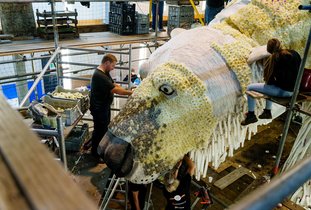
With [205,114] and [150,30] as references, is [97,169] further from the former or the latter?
[150,30]

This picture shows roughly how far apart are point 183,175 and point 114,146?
4.89 ft

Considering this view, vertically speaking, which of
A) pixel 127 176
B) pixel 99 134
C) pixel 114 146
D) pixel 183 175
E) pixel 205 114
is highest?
pixel 205 114

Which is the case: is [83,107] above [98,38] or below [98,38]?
below

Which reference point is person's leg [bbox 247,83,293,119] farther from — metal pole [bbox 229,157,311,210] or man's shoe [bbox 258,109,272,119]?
metal pole [bbox 229,157,311,210]

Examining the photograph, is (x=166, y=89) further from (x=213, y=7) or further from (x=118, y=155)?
(x=213, y=7)

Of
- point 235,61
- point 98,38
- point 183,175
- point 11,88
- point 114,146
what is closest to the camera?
point 114,146

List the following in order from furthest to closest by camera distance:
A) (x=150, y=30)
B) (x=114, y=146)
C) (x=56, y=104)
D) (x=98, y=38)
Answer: (x=150, y=30) < (x=98, y=38) < (x=56, y=104) < (x=114, y=146)

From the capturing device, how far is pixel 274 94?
3.89m

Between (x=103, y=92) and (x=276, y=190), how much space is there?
5564 mm

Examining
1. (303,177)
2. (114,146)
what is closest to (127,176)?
(114,146)

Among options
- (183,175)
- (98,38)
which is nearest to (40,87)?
(98,38)

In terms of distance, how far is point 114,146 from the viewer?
3.29 m

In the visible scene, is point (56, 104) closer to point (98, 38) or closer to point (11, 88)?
point (98, 38)

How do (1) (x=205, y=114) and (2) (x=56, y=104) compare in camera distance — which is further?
(2) (x=56, y=104)
